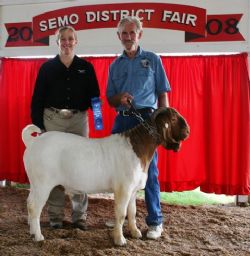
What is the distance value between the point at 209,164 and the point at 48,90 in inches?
95.4

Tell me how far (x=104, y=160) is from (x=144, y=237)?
0.88 meters

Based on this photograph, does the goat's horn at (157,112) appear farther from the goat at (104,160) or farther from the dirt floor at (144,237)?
the dirt floor at (144,237)

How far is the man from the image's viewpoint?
3.15m

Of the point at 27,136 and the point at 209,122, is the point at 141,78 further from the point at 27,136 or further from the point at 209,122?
the point at 209,122

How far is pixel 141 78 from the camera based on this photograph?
10.6 feet

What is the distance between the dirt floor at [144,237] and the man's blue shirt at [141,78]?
1203 millimetres

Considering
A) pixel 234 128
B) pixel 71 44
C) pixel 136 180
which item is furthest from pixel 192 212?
pixel 71 44

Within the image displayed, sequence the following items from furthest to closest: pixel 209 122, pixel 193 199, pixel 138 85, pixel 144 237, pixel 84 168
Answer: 1. pixel 193 199
2. pixel 209 122
3. pixel 144 237
4. pixel 138 85
5. pixel 84 168

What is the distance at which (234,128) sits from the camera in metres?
4.69

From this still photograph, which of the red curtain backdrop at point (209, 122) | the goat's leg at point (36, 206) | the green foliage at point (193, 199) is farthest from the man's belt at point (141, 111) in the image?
the green foliage at point (193, 199)

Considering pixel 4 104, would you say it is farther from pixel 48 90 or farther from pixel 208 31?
pixel 208 31

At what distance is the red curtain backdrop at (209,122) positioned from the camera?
4.66 m

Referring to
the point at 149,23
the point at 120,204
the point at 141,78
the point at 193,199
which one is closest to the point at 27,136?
the point at 120,204

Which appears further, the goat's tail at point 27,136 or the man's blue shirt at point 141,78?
the man's blue shirt at point 141,78
